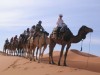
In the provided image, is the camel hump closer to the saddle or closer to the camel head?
the saddle

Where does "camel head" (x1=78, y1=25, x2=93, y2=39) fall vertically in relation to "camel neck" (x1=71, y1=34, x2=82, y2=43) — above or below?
above

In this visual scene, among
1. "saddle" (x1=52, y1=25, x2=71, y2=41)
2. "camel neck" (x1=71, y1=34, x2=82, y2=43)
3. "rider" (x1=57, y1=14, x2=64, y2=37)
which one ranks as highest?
"rider" (x1=57, y1=14, x2=64, y2=37)

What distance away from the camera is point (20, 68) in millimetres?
22984

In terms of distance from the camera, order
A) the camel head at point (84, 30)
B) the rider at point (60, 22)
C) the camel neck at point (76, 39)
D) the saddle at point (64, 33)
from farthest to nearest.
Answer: the rider at point (60, 22) → the saddle at point (64, 33) → the camel neck at point (76, 39) → the camel head at point (84, 30)

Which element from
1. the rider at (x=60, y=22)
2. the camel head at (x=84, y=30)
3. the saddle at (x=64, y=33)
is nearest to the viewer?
the camel head at (x=84, y=30)

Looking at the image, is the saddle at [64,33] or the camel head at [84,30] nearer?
the camel head at [84,30]

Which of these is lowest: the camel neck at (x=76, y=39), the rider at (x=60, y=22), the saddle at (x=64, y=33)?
the camel neck at (x=76, y=39)

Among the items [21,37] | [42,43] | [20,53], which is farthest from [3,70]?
[20,53]

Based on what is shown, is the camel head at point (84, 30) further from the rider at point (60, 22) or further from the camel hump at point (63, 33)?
the rider at point (60, 22)

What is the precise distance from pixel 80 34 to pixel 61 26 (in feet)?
5.22

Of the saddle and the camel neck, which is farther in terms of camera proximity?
the saddle

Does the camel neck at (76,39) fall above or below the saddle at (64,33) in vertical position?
below

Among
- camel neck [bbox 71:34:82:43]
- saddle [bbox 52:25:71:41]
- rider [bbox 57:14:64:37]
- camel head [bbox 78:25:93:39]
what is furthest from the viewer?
rider [bbox 57:14:64:37]

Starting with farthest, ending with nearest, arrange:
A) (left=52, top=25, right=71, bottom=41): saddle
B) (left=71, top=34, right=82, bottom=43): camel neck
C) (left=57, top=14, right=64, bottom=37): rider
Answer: (left=57, top=14, right=64, bottom=37): rider < (left=52, top=25, right=71, bottom=41): saddle < (left=71, top=34, right=82, bottom=43): camel neck
